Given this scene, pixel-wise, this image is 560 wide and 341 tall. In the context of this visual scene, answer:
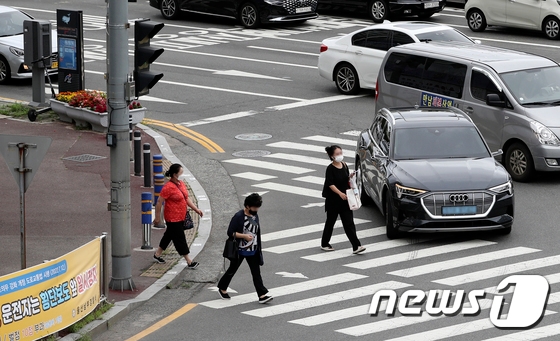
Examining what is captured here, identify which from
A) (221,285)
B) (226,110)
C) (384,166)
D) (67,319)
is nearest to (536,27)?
(226,110)

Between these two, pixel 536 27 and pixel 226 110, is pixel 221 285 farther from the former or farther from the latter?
pixel 536 27

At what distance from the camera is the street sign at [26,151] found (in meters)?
11.4

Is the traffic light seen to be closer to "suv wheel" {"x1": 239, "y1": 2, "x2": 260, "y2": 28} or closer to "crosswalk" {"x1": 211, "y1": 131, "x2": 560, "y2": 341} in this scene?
"crosswalk" {"x1": 211, "y1": 131, "x2": 560, "y2": 341}

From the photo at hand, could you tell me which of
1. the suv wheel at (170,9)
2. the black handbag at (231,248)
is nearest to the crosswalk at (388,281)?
the black handbag at (231,248)

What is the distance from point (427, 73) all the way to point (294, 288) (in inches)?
A: 323

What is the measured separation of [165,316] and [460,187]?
4.72m

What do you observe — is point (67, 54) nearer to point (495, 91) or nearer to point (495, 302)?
point (495, 91)

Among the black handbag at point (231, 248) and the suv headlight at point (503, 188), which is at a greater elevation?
the suv headlight at point (503, 188)

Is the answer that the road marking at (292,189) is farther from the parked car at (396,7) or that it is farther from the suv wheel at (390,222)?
the parked car at (396,7)

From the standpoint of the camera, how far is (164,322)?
12.2 m

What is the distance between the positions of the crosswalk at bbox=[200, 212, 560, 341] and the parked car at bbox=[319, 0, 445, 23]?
19.6 meters

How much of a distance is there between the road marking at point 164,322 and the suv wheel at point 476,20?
22.7 meters

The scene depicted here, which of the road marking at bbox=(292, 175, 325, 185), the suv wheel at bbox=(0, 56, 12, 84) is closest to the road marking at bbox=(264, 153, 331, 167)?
the road marking at bbox=(292, 175, 325, 185)

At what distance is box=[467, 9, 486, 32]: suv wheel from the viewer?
33.3 m
